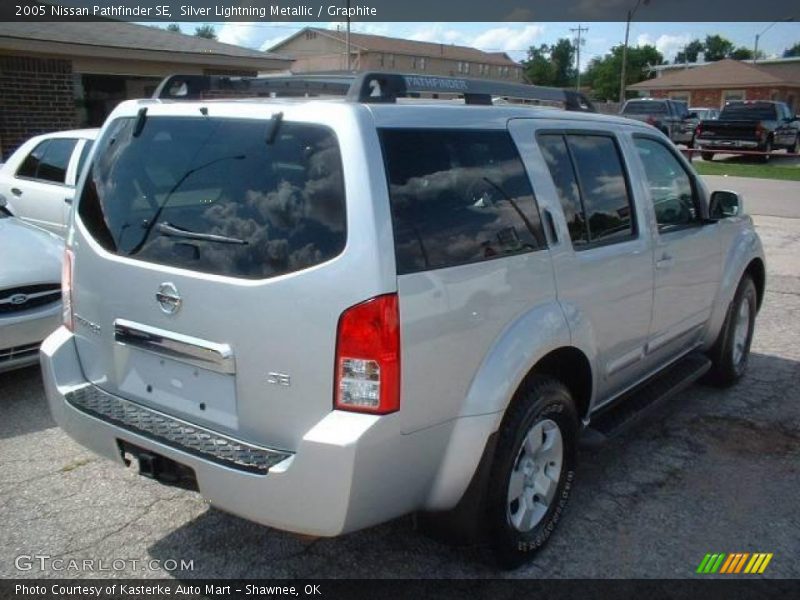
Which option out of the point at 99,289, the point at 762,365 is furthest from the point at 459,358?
the point at 762,365

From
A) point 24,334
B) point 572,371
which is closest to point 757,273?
point 572,371

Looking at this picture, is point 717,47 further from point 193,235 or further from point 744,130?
point 193,235

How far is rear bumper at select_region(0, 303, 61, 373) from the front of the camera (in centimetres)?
472

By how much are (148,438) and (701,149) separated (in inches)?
1130

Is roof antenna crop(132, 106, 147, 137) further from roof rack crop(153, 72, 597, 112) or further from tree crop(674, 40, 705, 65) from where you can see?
tree crop(674, 40, 705, 65)

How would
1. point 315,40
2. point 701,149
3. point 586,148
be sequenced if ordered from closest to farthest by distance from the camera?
1. point 586,148
2. point 701,149
3. point 315,40

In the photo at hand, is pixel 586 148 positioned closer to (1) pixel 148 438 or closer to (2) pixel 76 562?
(1) pixel 148 438

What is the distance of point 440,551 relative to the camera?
319 centimetres

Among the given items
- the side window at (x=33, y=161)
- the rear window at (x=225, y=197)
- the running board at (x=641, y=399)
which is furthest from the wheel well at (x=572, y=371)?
the side window at (x=33, y=161)

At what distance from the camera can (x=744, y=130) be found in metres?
27.3

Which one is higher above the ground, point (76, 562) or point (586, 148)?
point (586, 148)

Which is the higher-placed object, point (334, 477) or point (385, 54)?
point (385, 54)

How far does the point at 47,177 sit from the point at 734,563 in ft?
25.1

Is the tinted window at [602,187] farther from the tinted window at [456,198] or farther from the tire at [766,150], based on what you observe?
the tire at [766,150]
